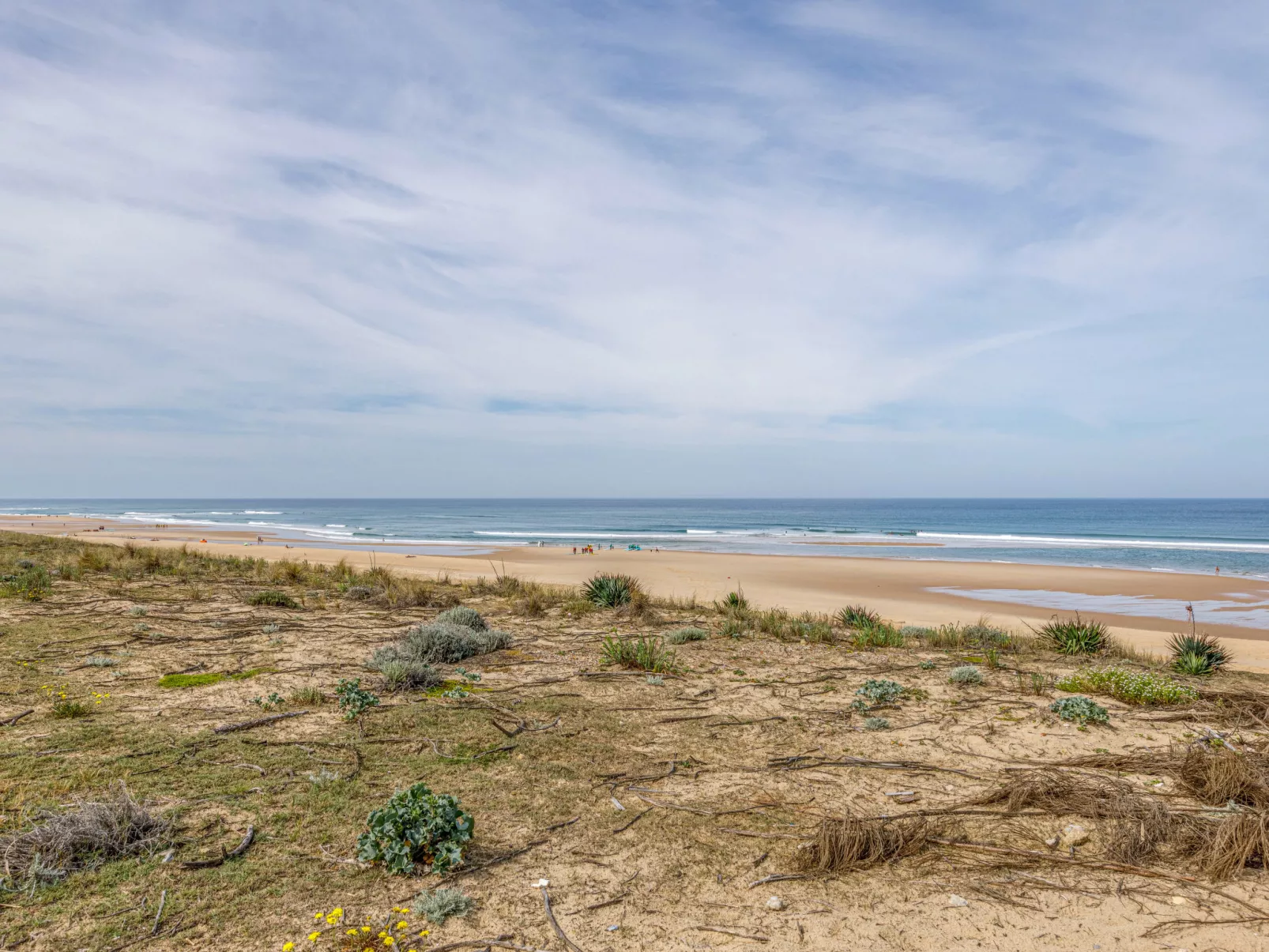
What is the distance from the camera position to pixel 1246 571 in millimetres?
33688

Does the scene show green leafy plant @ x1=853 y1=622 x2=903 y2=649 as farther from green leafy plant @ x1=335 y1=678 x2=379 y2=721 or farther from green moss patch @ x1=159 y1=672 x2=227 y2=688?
green moss patch @ x1=159 y1=672 x2=227 y2=688

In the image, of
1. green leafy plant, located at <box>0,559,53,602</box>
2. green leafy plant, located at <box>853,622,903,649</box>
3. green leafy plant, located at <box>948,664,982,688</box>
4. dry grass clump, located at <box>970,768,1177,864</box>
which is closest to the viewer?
dry grass clump, located at <box>970,768,1177,864</box>

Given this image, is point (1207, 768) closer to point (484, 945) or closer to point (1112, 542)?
point (484, 945)

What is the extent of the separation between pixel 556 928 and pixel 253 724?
3946mm

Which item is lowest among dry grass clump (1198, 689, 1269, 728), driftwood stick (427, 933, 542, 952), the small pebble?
dry grass clump (1198, 689, 1269, 728)

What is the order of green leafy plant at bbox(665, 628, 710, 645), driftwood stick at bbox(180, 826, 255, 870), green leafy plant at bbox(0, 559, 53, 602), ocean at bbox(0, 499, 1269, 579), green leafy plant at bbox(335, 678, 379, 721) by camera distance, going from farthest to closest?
ocean at bbox(0, 499, 1269, 579) → green leafy plant at bbox(0, 559, 53, 602) → green leafy plant at bbox(665, 628, 710, 645) → green leafy plant at bbox(335, 678, 379, 721) → driftwood stick at bbox(180, 826, 255, 870)

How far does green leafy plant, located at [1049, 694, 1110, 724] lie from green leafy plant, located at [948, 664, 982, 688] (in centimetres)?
125

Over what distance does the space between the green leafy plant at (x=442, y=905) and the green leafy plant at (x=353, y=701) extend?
125 inches

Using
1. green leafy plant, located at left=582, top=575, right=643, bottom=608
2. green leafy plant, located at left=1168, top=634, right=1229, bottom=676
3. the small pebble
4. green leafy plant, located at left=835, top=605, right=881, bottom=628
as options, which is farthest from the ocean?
the small pebble

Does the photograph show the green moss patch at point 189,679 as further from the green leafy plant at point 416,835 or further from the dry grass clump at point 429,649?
the green leafy plant at point 416,835

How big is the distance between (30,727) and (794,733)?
6.45 metres

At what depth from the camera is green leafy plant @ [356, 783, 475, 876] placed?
388 cm

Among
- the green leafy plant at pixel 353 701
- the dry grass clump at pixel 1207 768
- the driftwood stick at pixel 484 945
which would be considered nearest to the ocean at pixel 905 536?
the dry grass clump at pixel 1207 768

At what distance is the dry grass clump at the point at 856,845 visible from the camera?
4.13 metres
